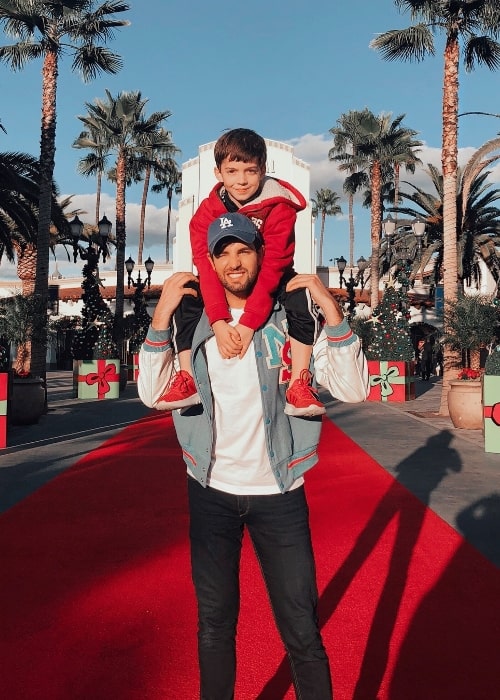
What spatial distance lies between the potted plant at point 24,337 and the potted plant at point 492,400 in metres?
7.99

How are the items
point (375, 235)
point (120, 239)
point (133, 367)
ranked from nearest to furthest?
point (133, 367) < point (120, 239) < point (375, 235)

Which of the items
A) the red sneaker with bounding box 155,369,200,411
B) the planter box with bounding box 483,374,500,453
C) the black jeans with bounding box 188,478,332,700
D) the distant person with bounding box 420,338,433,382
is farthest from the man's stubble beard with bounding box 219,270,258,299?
the distant person with bounding box 420,338,433,382

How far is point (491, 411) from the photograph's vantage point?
9.08 m

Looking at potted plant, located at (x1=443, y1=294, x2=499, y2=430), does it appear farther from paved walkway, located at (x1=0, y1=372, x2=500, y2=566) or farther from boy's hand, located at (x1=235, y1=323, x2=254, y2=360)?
boy's hand, located at (x1=235, y1=323, x2=254, y2=360)

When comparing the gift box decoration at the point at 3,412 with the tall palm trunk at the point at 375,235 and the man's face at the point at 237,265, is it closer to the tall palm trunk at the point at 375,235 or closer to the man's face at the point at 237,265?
the man's face at the point at 237,265

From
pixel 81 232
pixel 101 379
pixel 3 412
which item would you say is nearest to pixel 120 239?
pixel 81 232

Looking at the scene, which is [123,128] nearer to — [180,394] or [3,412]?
[3,412]

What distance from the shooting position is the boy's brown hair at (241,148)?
217 cm

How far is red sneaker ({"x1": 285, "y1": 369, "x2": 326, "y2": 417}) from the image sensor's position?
2.01 m

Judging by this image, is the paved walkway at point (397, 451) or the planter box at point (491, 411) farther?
the planter box at point (491, 411)

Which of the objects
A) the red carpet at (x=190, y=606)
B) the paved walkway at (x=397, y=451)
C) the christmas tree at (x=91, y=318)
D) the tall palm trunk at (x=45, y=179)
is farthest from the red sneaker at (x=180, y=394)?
the christmas tree at (x=91, y=318)

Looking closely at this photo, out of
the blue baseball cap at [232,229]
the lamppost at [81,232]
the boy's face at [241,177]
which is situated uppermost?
the lamppost at [81,232]

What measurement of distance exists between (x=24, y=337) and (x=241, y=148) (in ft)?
40.5

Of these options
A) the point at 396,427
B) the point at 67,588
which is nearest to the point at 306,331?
the point at 67,588
